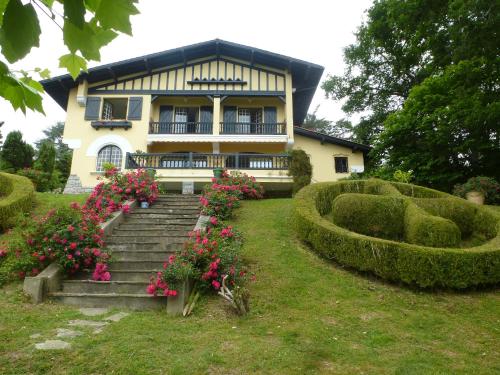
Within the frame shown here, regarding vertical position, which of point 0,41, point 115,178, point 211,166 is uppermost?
point 211,166

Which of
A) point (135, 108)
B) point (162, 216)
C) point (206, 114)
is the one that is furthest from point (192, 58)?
point (162, 216)

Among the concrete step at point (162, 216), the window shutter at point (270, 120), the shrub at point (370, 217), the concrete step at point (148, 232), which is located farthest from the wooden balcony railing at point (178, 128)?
the shrub at point (370, 217)

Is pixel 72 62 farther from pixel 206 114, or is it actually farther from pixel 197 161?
pixel 206 114

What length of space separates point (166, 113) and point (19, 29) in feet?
65.0

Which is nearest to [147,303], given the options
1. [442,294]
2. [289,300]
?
[289,300]

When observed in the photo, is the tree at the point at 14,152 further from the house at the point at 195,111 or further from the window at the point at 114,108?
the window at the point at 114,108

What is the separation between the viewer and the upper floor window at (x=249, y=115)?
20.6 m

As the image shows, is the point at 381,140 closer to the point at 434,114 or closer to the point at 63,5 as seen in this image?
the point at 434,114

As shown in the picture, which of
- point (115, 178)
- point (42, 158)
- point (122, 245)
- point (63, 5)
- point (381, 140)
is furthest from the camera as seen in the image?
point (42, 158)

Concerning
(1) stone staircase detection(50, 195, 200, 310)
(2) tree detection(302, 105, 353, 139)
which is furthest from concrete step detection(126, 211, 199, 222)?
(2) tree detection(302, 105, 353, 139)

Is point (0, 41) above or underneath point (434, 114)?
underneath

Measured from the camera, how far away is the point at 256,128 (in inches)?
775

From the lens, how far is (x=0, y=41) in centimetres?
127

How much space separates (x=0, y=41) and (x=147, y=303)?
5683 millimetres
